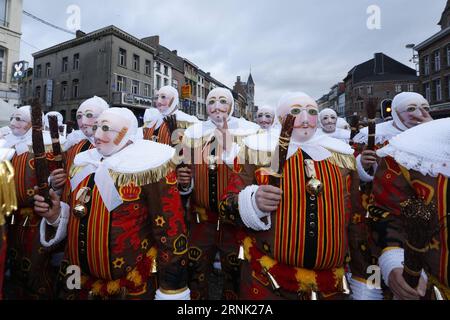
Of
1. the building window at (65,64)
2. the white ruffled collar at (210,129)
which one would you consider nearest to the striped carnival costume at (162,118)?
the white ruffled collar at (210,129)

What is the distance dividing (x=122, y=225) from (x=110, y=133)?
2.35 ft

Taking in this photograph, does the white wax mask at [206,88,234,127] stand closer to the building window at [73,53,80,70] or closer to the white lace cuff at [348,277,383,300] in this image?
the white lace cuff at [348,277,383,300]

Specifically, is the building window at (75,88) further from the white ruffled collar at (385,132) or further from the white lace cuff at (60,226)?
the white ruffled collar at (385,132)

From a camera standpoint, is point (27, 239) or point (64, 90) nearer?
point (27, 239)

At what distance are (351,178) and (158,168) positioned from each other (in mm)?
1538

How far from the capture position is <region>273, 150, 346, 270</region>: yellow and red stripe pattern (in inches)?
75.7

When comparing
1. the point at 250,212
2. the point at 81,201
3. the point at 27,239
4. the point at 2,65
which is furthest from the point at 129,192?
the point at 2,65

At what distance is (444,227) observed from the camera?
1605mm

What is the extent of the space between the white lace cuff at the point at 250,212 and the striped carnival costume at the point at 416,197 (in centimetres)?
77

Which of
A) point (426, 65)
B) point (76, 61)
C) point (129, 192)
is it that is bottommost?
point (129, 192)

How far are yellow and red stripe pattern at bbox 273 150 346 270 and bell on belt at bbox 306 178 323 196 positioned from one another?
4 cm

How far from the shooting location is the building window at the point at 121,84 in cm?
2603

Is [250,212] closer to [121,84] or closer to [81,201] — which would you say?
[81,201]

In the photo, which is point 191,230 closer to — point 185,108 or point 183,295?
point 183,295
